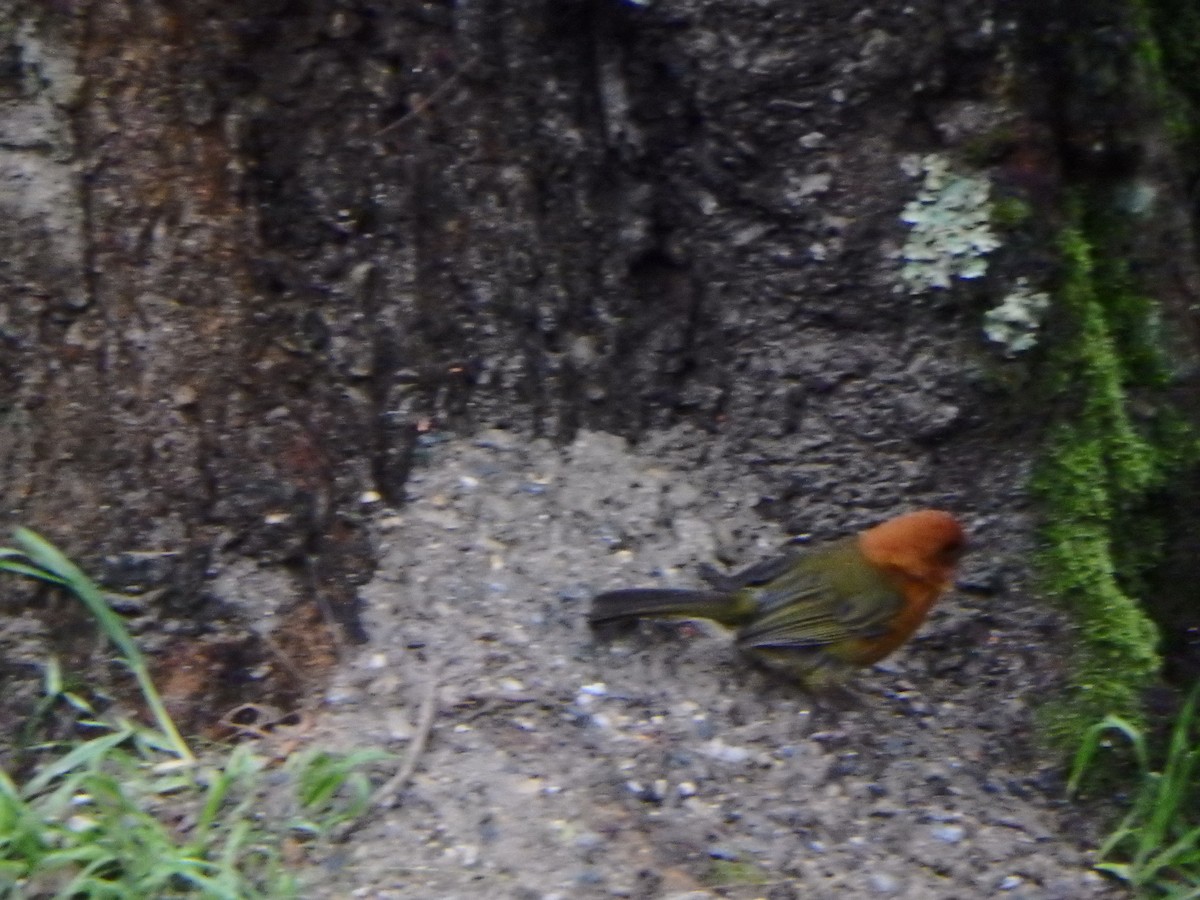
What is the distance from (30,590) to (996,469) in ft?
7.71

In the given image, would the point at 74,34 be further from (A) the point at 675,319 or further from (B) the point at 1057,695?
(B) the point at 1057,695

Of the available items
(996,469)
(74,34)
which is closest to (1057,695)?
(996,469)

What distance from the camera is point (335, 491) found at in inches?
148

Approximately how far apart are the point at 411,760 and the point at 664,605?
74 centimetres

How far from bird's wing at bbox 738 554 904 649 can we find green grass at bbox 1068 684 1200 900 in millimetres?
593

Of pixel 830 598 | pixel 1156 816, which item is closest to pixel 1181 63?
→ pixel 830 598

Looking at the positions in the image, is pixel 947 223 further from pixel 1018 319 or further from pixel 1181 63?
pixel 1181 63

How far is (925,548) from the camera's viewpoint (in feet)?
12.2

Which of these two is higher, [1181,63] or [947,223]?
[1181,63]

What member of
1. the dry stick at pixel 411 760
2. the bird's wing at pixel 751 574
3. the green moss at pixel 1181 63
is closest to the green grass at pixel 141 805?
the dry stick at pixel 411 760


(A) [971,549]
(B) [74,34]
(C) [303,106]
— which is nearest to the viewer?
(B) [74,34]

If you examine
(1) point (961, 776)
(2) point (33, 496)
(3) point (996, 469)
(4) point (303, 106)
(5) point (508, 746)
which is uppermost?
(4) point (303, 106)

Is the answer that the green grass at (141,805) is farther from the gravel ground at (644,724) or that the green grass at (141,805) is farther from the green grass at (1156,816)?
the green grass at (1156,816)

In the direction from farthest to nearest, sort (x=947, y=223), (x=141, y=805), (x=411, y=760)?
(x=947, y=223) → (x=411, y=760) → (x=141, y=805)
